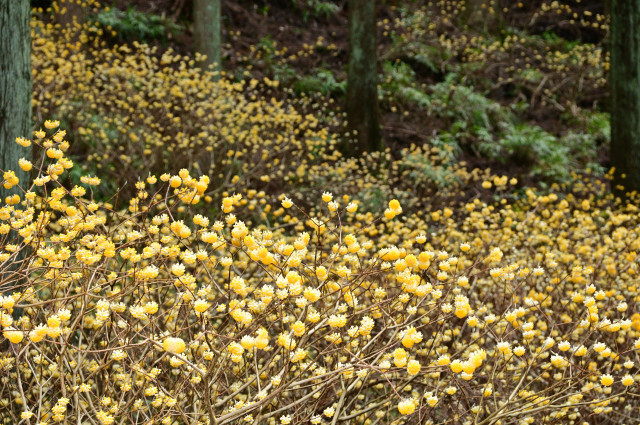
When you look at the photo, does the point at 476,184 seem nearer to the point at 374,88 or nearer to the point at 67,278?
the point at 374,88

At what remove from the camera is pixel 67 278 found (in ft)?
6.30

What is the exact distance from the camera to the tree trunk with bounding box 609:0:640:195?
6.29m

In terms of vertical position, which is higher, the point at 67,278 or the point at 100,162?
the point at 67,278

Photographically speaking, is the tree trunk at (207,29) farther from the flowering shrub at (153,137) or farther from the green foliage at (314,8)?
the green foliage at (314,8)

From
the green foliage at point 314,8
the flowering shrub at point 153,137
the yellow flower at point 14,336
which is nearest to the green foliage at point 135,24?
the flowering shrub at point 153,137

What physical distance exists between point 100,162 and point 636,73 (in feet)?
21.4

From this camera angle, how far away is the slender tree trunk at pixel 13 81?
2873mm

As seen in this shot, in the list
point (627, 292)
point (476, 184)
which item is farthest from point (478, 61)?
point (627, 292)

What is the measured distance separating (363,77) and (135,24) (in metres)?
4.50

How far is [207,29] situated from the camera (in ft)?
26.2

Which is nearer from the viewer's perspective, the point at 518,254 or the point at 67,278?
the point at 67,278

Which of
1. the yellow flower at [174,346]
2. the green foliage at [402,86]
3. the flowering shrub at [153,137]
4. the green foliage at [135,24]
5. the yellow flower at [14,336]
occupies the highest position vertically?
the green foliage at [135,24]

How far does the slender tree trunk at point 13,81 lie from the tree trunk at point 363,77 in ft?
16.1

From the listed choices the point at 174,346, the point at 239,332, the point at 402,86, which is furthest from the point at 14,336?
the point at 402,86
